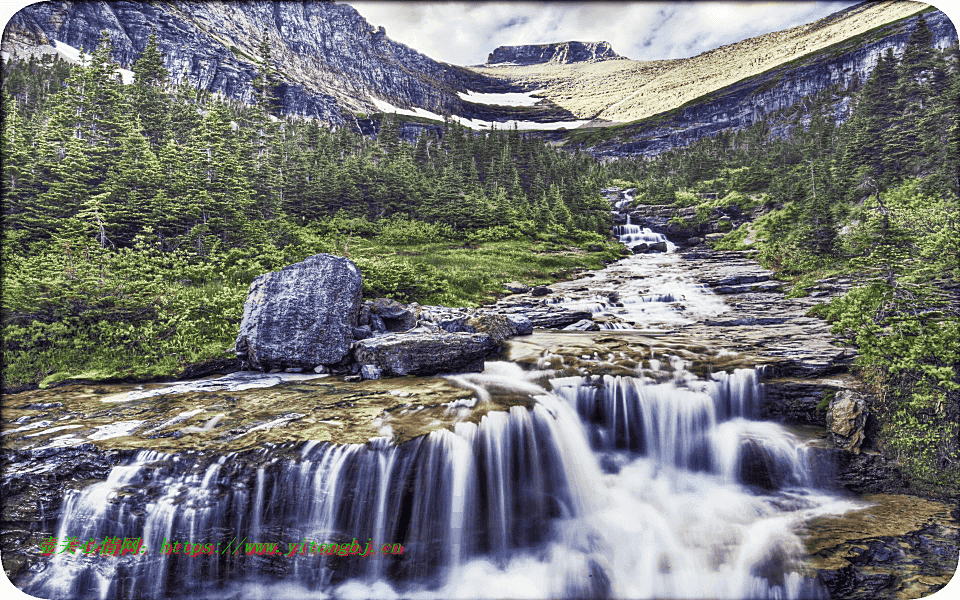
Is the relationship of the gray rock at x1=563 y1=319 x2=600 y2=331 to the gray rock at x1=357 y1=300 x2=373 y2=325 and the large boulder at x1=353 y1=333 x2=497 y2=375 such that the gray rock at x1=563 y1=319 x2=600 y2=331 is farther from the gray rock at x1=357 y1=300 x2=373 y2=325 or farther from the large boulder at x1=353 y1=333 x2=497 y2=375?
the gray rock at x1=357 y1=300 x2=373 y2=325

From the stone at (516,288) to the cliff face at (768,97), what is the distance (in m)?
72.3

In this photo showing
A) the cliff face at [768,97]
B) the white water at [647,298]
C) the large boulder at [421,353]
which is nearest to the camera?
the large boulder at [421,353]

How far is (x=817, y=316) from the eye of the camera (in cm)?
1244

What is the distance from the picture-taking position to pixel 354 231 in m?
27.5

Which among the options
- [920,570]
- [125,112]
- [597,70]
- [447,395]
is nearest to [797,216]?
[920,570]

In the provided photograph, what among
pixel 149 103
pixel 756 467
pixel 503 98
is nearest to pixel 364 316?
pixel 756 467

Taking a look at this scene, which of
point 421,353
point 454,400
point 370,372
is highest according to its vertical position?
point 421,353

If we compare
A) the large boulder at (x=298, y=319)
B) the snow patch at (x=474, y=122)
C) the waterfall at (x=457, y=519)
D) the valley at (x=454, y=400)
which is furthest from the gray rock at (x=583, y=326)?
the snow patch at (x=474, y=122)

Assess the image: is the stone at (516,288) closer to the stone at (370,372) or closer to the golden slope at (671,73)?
the stone at (370,372)

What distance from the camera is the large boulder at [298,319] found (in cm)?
1026

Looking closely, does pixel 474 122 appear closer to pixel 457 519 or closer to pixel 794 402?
pixel 794 402

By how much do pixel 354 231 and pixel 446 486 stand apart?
2418 cm

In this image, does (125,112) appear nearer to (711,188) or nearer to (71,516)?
(71,516)

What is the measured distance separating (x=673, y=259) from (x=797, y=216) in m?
8.26
